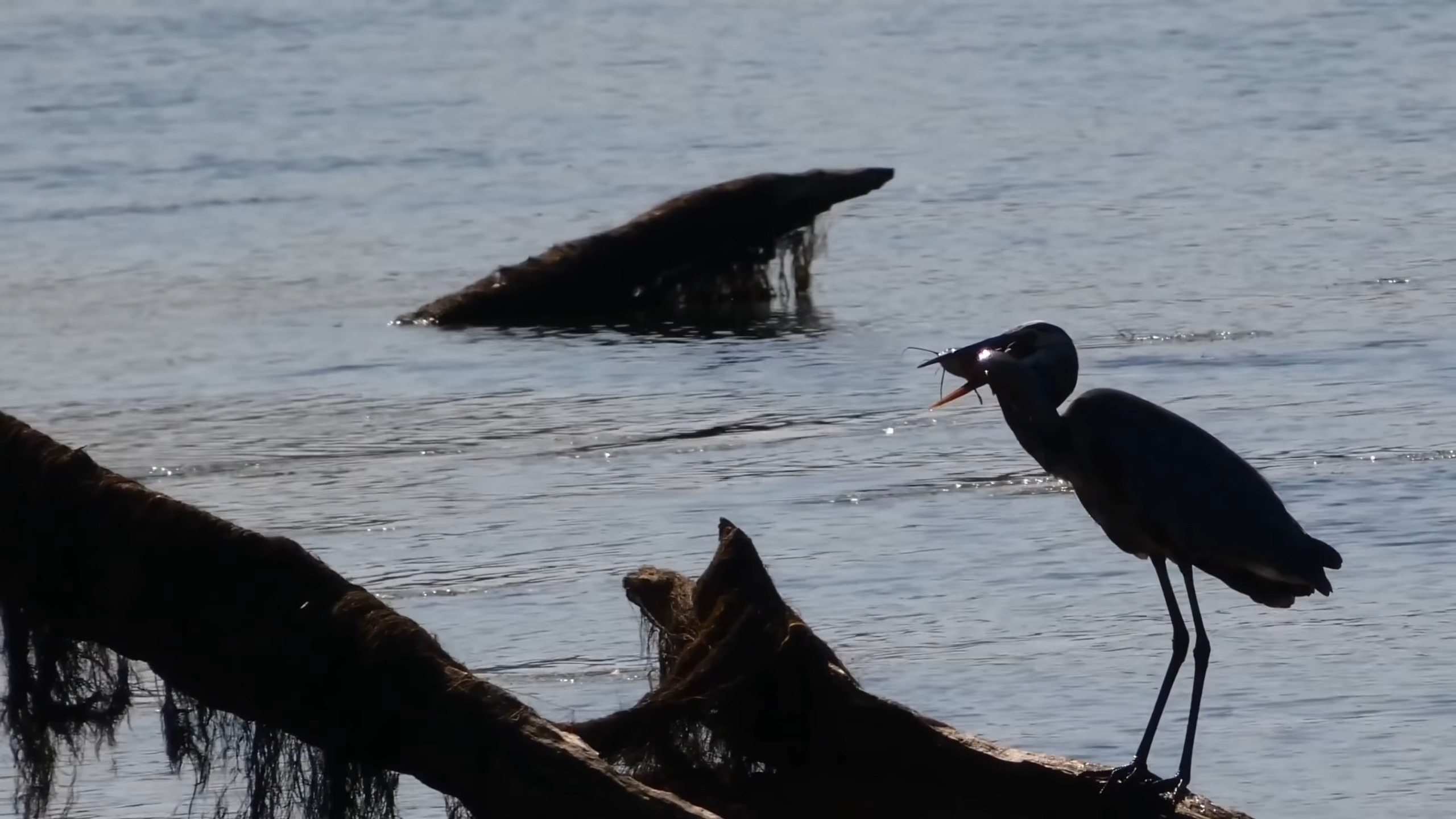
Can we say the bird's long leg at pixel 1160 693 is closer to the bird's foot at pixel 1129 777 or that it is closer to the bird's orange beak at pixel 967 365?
the bird's foot at pixel 1129 777

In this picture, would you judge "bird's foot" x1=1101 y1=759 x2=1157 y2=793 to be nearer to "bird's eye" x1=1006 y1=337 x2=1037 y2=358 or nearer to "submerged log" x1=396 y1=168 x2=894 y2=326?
"bird's eye" x1=1006 y1=337 x2=1037 y2=358

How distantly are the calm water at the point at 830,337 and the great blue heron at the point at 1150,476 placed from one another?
0.68 meters

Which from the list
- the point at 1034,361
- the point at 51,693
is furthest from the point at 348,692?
the point at 1034,361

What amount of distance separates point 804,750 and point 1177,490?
934mm

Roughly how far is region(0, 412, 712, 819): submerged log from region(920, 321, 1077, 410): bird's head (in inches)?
47.8

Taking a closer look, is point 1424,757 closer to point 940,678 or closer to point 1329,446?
point 940,678

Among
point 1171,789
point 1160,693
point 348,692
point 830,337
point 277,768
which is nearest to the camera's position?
point 348,692

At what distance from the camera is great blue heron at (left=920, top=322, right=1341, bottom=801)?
5.09 metres

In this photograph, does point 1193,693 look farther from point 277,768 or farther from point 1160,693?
point 277,768

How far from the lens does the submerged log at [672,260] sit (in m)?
11.9

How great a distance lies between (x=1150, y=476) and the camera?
202 inches

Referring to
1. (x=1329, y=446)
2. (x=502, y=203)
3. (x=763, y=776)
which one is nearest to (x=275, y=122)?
(x=502, y=203)

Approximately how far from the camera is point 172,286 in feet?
42.8

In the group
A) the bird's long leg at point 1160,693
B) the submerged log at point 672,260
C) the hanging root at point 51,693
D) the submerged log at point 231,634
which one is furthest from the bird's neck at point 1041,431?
the submerged log at point 672,260
